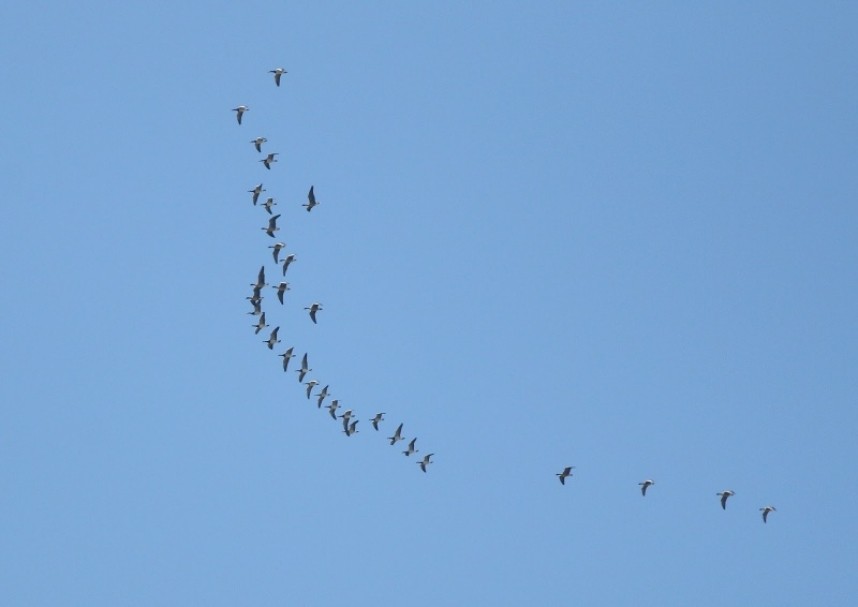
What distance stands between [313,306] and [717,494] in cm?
2608

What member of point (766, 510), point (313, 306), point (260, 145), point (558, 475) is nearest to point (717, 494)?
point (766, 510)

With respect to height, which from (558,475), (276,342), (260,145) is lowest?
(558,475)

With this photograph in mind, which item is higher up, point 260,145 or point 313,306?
point 260,145

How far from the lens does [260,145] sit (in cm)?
9669

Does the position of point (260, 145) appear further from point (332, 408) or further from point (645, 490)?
point (645, 490)

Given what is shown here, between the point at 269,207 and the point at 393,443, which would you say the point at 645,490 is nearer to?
the point at 393,443

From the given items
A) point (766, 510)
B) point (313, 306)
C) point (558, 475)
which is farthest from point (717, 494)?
point (313, 306)

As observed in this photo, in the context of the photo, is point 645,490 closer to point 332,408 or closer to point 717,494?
point 717,494

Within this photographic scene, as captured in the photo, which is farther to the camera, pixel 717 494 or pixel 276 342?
pixel 276 342

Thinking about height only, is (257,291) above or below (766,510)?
above

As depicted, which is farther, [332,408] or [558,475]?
[332,408]

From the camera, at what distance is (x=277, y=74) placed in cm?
9481

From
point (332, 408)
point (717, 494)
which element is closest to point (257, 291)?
point (332, 408)

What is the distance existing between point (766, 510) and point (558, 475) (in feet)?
40.0
